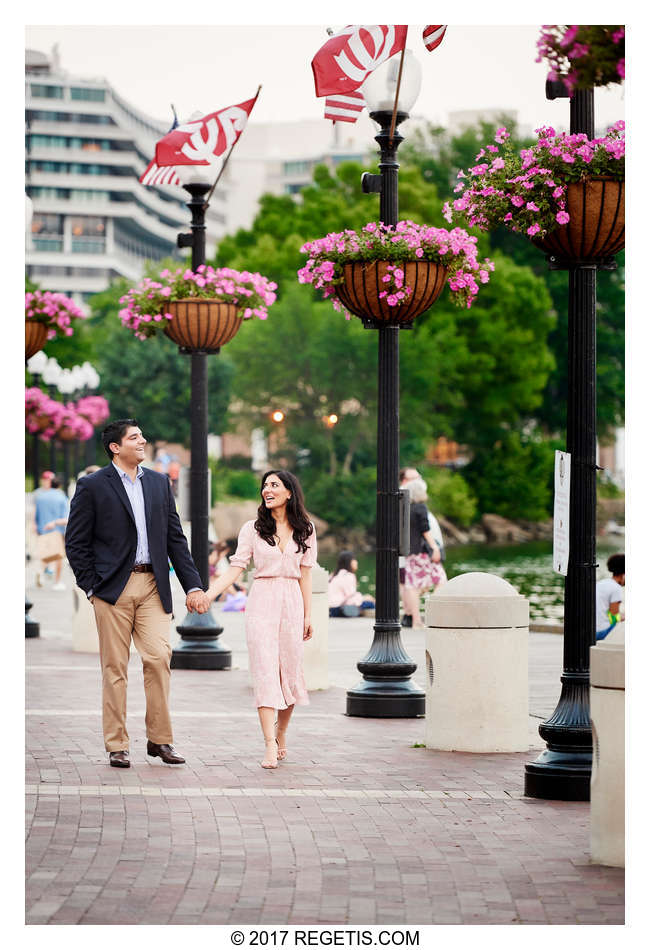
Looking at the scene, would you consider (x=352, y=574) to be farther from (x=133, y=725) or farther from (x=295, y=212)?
(x=295, y=212)

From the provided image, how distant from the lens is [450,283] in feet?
40.0

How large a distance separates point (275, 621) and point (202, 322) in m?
6.55

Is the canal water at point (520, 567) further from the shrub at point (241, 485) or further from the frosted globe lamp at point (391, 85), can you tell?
the frosted globe lamp at point (391, 85)

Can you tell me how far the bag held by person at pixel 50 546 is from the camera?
27.3m

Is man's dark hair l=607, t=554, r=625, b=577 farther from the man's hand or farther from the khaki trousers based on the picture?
the khaki trousers

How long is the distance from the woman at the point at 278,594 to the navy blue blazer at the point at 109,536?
42 cm

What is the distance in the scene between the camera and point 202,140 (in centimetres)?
1591

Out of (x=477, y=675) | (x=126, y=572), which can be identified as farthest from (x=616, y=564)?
(x=126, y=572)

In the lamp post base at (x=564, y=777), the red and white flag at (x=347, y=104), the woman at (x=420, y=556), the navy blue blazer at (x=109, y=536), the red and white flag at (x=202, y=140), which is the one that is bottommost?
the lamp post base at (x=564, y=777)

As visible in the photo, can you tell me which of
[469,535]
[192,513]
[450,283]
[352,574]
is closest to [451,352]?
[469,535]

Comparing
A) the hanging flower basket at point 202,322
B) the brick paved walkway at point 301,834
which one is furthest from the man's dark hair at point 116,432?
the hanging flower basket at point 202,322

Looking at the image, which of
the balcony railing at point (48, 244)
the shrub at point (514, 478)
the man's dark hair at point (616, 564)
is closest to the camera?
the man's dark hair at point (616, 564)

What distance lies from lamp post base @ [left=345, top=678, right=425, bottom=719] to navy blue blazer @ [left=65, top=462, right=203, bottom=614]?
281 centimetres

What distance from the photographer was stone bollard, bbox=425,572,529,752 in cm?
1069
